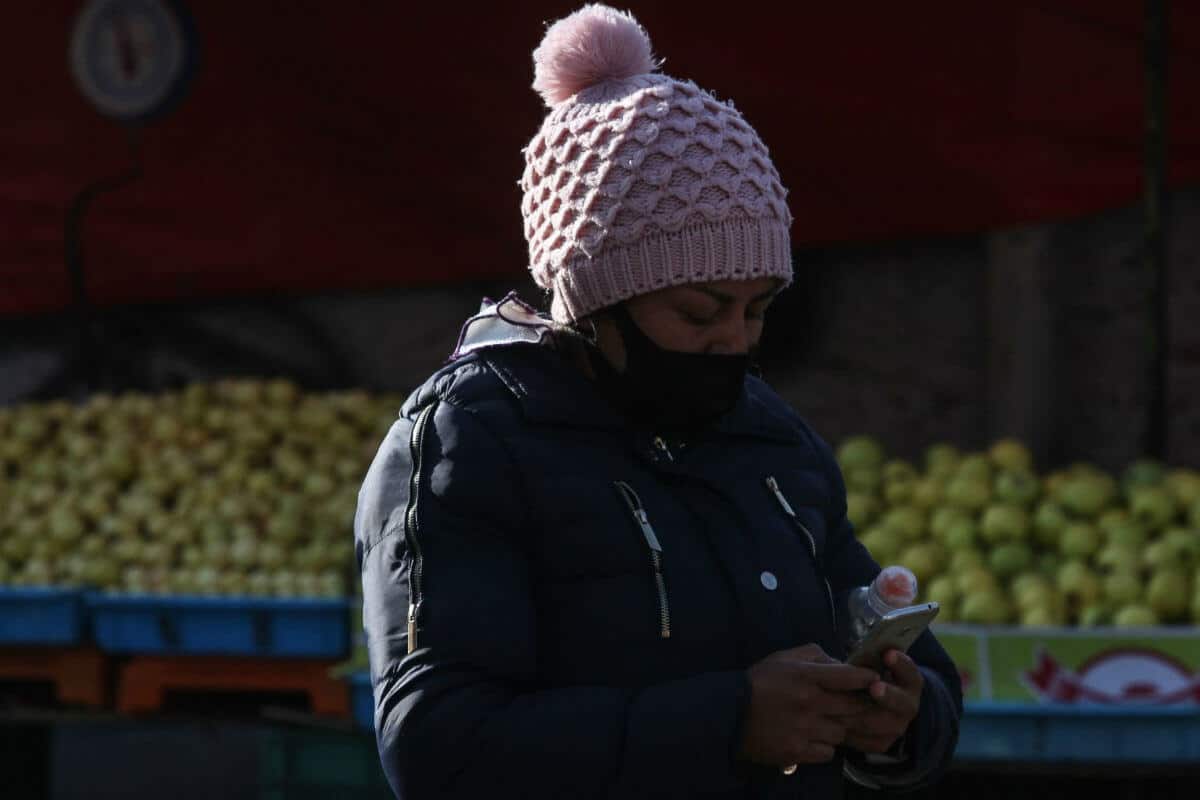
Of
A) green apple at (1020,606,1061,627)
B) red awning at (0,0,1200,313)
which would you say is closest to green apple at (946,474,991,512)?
green apple at (1020,606,1061,627)

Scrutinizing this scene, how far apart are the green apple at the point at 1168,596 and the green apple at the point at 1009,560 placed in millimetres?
326

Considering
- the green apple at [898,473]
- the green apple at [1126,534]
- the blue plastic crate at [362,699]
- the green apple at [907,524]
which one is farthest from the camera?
the green apple at [898,473]

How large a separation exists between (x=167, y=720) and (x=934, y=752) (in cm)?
315

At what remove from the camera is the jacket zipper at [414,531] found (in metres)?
1.45

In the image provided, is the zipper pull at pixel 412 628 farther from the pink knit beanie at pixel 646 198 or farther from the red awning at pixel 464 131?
the red awning at pixel 464 131

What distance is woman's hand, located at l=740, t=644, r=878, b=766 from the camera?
1428 millimetres

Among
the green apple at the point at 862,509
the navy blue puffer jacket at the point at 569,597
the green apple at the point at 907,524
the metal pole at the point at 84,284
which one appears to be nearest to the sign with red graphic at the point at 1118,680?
the green apple at the point at 907,524

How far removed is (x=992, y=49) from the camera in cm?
431

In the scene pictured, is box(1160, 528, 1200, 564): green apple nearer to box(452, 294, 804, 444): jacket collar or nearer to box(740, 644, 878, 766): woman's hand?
box(452, 294, 804, 444): jacket collar

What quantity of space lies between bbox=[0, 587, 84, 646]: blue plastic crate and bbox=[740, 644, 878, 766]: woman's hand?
3.37 metres

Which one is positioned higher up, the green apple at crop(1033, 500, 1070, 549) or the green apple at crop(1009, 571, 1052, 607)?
the green apple at crop(1033, 500, 1070, 549)

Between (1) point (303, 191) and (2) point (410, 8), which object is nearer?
(2) point (410, 8)

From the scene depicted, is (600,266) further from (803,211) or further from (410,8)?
(410,8)

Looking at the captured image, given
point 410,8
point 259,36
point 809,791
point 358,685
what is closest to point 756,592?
point 809,791
